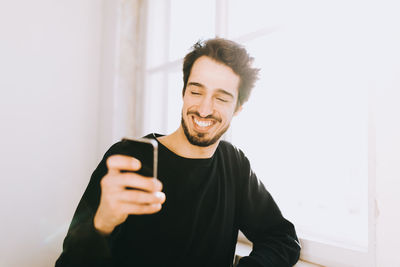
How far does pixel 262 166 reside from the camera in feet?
4.44

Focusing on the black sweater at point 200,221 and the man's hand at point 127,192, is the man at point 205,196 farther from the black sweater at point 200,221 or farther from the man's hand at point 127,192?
the man's hand at point 127,192

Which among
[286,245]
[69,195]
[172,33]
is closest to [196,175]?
[286,245]

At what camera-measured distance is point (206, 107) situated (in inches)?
37.6

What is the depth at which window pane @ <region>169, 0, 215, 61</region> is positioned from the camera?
1700 mm

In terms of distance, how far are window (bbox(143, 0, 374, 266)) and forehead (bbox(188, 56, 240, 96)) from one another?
21 cm

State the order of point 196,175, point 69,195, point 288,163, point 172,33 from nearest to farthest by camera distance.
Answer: point 196,175
point 288,163
point 69,195
point 172,33

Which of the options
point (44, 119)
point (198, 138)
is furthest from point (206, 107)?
point (44, 119)

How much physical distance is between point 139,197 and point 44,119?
1.38m

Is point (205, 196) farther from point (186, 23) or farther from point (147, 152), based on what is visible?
point (186, 23)

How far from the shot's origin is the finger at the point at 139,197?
522 mm

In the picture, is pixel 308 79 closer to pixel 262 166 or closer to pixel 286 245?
pixel 262 166

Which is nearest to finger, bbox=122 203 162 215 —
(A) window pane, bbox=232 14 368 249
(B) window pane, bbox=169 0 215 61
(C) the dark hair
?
(C) the dark hair

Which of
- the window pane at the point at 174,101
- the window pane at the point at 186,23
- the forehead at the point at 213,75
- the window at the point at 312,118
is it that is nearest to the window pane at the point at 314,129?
the window at the point at 312,118

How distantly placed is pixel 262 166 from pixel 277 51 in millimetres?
618
